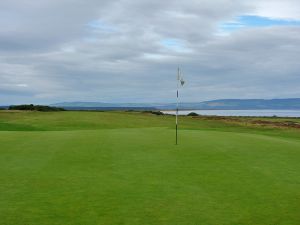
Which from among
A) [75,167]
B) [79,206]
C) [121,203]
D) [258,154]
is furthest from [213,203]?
[258,154]

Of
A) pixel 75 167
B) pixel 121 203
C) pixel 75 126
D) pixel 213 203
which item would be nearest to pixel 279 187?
pixel 213 203

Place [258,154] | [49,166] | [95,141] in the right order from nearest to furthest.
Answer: [49,166] → [258,154] → [95,141]

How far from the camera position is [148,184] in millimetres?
10461

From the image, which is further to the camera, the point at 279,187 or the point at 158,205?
the point at 279,187

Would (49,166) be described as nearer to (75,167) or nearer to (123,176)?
(75,167)

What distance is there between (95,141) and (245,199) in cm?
1090

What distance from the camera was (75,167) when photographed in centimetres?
1290

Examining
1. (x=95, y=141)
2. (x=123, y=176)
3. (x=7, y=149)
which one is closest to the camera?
(x=123, y=176)

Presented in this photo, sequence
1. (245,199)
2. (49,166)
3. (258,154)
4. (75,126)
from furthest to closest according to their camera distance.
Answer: (75,126), (258,154), (49,166), (245,199)

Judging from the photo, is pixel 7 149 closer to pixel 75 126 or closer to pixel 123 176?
pixel 123 176

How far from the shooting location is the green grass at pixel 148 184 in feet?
26.4

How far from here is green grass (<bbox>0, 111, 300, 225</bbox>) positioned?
26.4 feet

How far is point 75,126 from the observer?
41.5m

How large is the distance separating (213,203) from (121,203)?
6.27 ft
